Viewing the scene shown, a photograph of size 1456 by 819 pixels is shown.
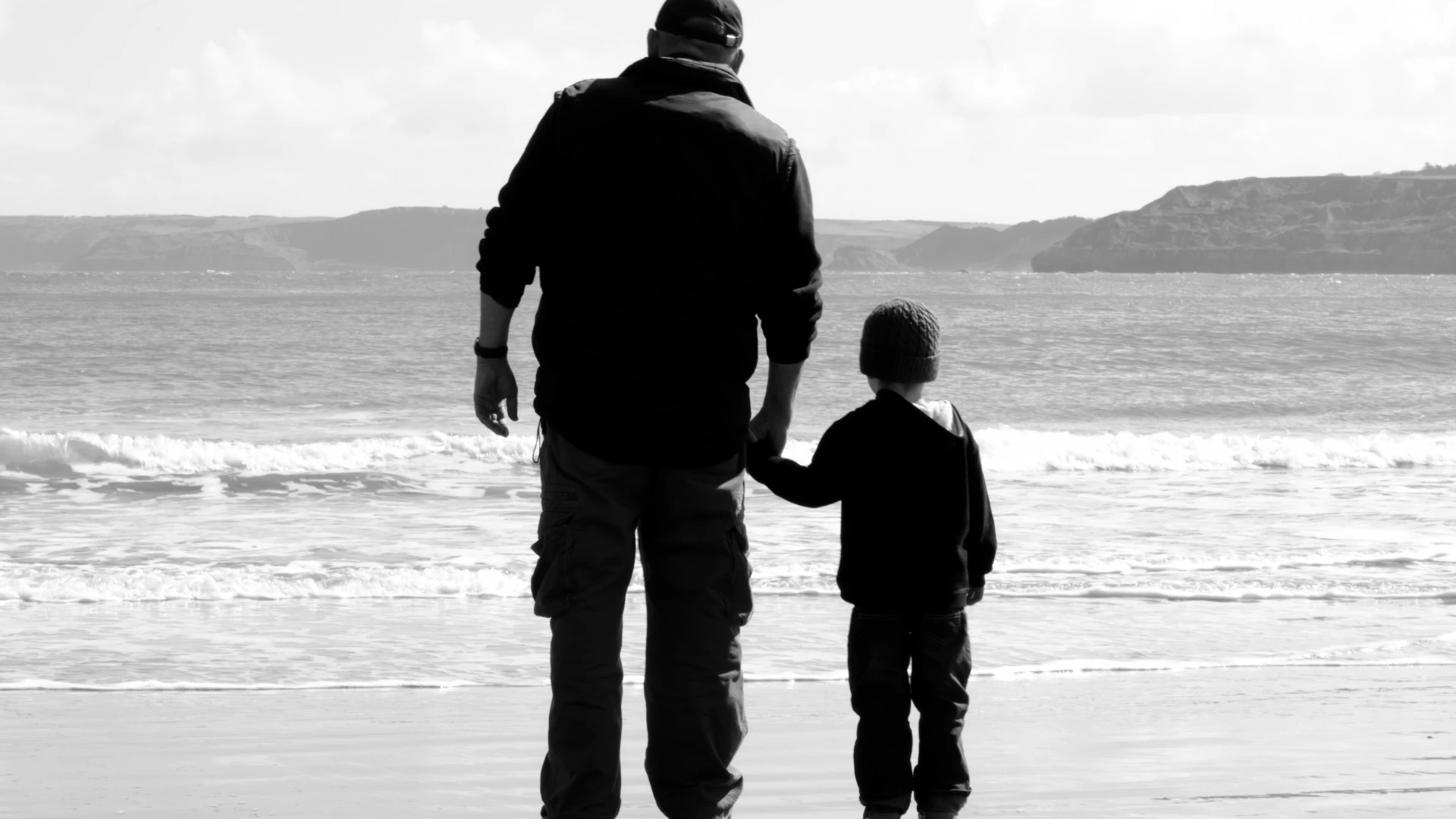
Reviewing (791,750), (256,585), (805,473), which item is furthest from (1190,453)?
(805,473)

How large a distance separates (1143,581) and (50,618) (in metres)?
4.84

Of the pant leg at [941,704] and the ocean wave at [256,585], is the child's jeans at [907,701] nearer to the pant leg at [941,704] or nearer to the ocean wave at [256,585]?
the pant leg at [941,704]

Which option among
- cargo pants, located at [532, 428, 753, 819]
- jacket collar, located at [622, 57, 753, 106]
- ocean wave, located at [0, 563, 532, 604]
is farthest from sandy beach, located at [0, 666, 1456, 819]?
ocean wave, located at [0, 563, 532, 604]

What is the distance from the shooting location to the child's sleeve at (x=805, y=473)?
283cm

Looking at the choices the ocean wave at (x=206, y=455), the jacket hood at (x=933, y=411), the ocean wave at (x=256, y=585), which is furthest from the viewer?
the ocean wave at (x=206, y=455)

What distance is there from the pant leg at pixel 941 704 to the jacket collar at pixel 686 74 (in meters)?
1.14

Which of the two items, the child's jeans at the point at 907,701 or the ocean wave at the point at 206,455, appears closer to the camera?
the child's jeans at the point at 907,701

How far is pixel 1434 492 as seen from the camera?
11.6 m

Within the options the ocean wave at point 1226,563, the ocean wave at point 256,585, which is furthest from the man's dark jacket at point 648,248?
the ocean wave at point 1226,563

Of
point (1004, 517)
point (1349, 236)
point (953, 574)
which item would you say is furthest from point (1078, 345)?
point (1349, 236)

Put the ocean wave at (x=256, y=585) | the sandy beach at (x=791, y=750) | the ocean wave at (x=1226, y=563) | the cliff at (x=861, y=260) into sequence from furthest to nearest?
1. the cliff at (x=861, y=260)
2. the ocean wave at (x=1226, y=563)
3. the ocean wave at (x=256, y=585)
4. the sandy beach at (x=791, y=750)

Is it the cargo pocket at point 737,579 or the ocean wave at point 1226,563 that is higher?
the cargo pocket at point 737,579

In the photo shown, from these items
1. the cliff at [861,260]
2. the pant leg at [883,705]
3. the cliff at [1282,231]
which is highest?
the cliff at [1282,231]

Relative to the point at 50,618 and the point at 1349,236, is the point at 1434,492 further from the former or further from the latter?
the point at 1349,236
